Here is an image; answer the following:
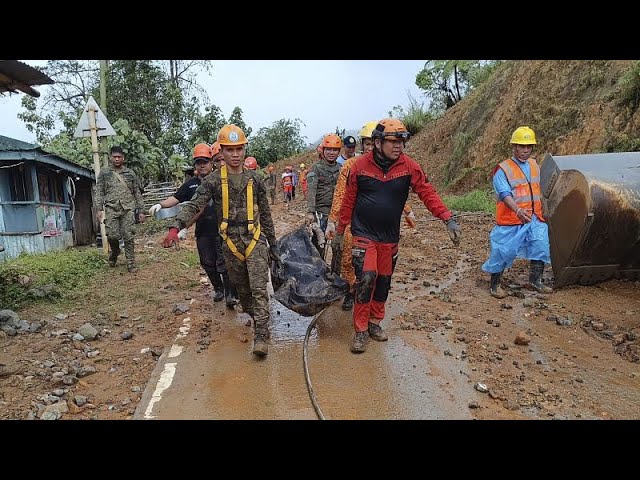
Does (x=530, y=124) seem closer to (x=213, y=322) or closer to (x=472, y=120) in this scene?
(x=472, y=120)

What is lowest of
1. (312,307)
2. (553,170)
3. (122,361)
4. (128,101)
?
(122,361)

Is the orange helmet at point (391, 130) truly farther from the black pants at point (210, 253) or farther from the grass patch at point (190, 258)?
the grass patch at point (190, 258)

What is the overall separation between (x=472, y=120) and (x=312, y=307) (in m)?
16.1

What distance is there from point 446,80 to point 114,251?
22.6 meters

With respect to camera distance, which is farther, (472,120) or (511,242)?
(472,120)

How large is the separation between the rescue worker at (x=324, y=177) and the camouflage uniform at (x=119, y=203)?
3.65 meters

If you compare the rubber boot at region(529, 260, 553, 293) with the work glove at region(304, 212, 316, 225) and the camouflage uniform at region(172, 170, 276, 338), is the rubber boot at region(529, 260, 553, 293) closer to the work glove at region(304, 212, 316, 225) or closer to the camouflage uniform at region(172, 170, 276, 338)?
the work glove at region(304, 212, 316, 225)

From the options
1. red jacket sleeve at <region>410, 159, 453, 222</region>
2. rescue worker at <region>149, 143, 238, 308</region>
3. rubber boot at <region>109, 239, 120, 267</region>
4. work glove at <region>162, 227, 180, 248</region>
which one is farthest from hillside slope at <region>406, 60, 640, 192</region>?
rubber boot at <region>109, 239, 120, 267</region>

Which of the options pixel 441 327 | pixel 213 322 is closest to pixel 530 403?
pixel 441 327

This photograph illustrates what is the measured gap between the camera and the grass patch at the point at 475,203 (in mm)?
12553

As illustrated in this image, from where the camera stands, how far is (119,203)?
8.51 meters

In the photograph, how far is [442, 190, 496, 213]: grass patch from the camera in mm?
12553

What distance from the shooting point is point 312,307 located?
16.0ft

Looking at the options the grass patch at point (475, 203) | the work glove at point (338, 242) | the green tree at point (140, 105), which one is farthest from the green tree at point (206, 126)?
the work glove at point (338, 242)
